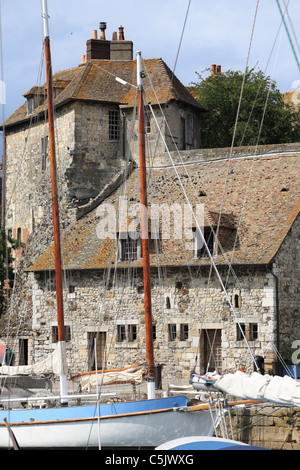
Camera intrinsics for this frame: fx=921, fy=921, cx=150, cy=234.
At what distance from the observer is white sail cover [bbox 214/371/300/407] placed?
1998 centimetres

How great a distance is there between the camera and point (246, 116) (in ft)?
161

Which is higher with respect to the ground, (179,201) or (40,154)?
(40,154)

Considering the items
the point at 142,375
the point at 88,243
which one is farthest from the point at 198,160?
the point at 142,375

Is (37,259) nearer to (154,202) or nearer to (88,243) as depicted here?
→ (88,243)

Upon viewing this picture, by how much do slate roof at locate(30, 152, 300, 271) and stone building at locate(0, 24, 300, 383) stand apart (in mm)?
59

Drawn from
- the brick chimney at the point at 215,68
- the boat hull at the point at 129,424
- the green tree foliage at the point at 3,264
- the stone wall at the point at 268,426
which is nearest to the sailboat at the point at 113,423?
the boat hull at the point at 129,424

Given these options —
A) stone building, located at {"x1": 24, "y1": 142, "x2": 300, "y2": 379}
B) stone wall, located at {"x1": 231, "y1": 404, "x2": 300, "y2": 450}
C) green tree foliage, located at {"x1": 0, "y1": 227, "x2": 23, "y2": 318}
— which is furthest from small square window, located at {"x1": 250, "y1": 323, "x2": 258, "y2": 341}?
green tree foliage, located at {"x1": 0, "y1": 227, "x2": 23, "y2": 318}

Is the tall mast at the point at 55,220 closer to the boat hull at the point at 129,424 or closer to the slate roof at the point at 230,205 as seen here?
the boat hull at the point at 129,424

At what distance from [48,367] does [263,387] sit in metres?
9.29

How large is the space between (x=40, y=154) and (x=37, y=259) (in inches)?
260

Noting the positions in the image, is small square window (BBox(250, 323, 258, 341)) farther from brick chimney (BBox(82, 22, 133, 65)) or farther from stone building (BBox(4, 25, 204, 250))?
brick chimney (BBox(82, 22, 133, 65))

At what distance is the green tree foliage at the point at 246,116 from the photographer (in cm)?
4822

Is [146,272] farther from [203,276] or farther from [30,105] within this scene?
[30,105]

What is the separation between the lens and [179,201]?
3559 centimetres
